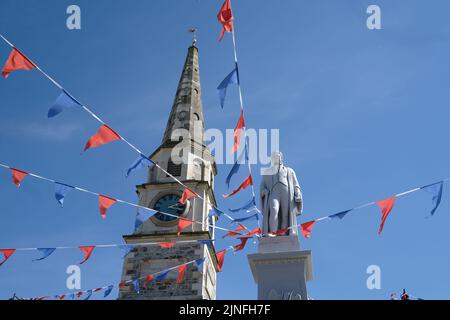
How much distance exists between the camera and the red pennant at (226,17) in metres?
9.82

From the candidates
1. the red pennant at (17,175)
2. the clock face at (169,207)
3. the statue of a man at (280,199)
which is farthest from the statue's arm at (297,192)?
the clock face at (169,207)

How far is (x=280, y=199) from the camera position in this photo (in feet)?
35.9

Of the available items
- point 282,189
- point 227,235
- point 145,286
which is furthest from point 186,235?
point 282,189

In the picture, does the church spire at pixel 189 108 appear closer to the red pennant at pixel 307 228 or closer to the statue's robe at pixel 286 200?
the statue's robe at pixel 286 200

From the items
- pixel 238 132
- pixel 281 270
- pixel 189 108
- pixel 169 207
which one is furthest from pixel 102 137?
pixel 189 108

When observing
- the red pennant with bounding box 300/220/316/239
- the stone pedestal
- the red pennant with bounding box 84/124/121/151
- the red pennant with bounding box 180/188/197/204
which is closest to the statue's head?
the red pennant with bounding box 300/220/316/239

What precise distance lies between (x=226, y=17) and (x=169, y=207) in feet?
53.7

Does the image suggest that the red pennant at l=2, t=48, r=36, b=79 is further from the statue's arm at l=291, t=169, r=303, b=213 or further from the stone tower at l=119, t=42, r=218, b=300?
the stone tower at l=119, t=42, r=218, b=300

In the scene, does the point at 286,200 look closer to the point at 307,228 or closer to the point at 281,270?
the point at 307,228

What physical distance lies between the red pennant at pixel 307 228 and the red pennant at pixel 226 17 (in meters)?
4.62

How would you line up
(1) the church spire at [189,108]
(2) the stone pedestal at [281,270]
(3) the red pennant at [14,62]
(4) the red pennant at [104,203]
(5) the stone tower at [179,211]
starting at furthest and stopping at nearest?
(1) the church spire at [189,108] < (5) the stone tower at [179,211] < (4) the red pennant at [104,203] < (2) the stone pedestal at [281,270] < (3) the red pennant at [14,62]
